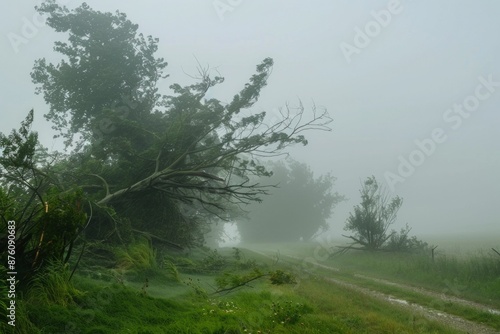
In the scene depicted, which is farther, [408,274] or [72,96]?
[72,96]

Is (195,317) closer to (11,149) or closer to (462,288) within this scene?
(11,149)

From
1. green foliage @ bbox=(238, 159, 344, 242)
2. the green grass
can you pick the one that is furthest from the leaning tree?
green foliage @ bbox=(238, 159, 344, 242)

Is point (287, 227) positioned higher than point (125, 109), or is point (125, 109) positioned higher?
point (125, 109)

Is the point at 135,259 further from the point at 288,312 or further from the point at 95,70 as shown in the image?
the point at 95,70

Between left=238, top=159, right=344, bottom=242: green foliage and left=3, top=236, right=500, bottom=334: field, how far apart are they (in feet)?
155

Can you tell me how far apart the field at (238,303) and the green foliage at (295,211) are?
47187 millimetres

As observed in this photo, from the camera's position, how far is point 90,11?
72.1ft

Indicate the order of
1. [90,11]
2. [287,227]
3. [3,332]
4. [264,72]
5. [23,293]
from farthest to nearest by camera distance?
→ [287,227], [90,11], [264,72], [23,293], [3,332]

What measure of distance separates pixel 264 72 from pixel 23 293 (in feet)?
46.5

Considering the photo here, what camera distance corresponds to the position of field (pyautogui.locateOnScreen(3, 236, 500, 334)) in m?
5.54

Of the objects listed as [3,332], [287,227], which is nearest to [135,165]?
[3,332]

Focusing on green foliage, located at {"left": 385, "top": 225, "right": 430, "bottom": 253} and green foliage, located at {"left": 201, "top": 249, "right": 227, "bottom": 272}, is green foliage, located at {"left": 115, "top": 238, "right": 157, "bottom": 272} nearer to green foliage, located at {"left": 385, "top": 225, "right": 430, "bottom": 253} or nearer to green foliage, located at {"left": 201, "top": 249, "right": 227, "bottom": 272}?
green foliage, located at {"left": 201, "top": 249, "right": 227, "bottom": 272}

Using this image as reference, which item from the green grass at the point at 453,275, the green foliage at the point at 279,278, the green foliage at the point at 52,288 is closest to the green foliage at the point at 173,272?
the green foliage at the point at 279,278

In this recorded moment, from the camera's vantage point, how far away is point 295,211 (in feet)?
198
